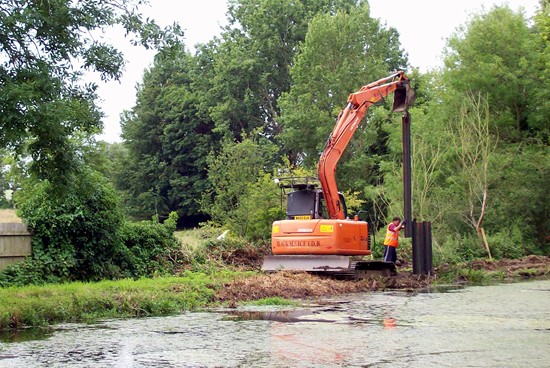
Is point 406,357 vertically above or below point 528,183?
below

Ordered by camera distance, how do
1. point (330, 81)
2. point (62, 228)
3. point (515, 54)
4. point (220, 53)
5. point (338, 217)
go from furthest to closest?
point (220, 53), point (330, 81), point (515, 54), point (338, 217), point (62, 228)

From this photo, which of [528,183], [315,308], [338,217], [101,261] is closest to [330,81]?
[528,183]

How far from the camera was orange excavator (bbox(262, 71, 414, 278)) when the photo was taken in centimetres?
2206

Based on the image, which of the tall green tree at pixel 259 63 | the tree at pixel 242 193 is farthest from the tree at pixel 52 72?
the tall green tree at pixel 259 63

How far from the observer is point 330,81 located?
58.0 meters

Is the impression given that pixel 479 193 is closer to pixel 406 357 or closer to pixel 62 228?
pixel 62 228

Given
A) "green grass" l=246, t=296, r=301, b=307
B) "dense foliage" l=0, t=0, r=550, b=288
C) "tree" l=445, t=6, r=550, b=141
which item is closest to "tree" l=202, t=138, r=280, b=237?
"dense foliage" l=0, t=0, r=550, b=288

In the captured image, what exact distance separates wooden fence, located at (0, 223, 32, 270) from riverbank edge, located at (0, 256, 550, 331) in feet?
6.39

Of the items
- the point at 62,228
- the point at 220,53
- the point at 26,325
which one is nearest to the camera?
the point at 26,325

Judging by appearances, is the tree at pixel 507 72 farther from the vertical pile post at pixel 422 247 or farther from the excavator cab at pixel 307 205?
the excavator cab at pixel 307 205

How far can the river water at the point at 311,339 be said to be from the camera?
9492 mm

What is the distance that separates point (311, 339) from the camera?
11227mm

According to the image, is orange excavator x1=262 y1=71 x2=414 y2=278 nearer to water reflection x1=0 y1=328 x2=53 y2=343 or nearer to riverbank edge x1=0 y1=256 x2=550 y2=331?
riverbank edge x1=0 y1=256 x2=550 y2=331

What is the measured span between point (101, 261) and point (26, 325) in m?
7.93
